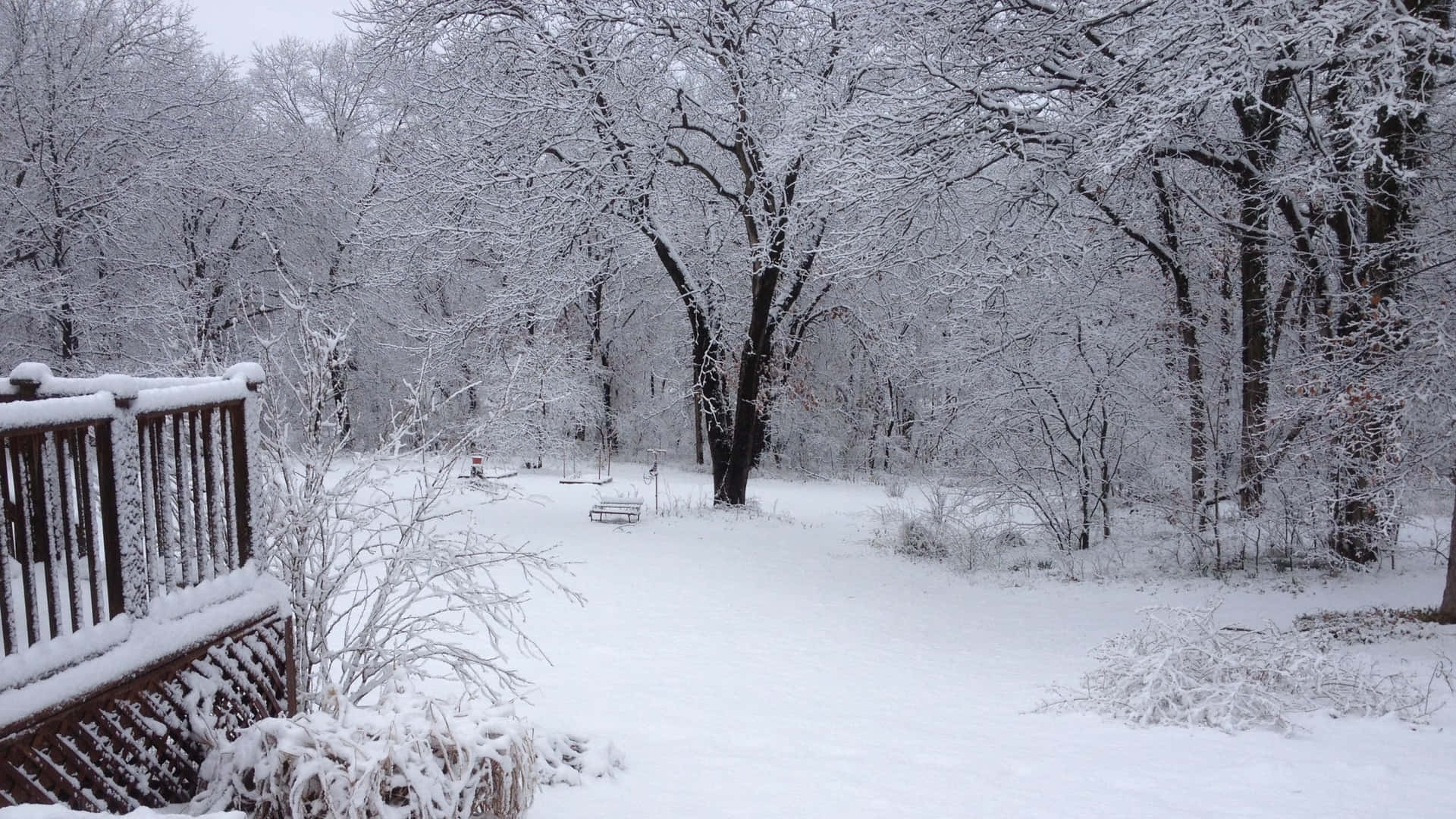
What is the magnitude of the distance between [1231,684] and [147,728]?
6177mm

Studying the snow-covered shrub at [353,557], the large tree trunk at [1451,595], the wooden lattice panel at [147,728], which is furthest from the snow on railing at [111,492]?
the large tree trunk at [1451,595]

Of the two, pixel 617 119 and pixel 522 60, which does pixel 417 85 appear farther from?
pixel 617 119

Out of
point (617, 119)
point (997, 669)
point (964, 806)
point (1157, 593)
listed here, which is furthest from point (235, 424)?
point (617, 119)

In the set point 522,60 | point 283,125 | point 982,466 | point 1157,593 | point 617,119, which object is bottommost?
point 1157,593

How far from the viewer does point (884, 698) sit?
6988 mm

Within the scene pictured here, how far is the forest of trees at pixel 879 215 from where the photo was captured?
7.53 metres

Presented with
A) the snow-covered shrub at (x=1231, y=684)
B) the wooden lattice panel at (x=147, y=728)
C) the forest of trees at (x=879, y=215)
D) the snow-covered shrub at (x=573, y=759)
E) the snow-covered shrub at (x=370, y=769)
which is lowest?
the snow-covered shrub at (x=1231, y=684)

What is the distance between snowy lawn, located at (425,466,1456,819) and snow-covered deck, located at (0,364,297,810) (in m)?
1.55

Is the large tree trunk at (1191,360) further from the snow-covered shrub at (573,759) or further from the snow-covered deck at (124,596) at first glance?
the snow-covered deck at (124,596)

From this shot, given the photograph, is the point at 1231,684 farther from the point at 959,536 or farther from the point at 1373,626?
the point at 959,536

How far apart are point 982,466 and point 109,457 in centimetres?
1288

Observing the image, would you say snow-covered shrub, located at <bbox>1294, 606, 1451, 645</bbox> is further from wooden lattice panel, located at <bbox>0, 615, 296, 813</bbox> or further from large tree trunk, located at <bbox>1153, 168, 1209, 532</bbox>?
wooden lattice panel, located at <bbox>0, 615, 296, 813</bbox>

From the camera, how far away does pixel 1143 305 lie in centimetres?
1322

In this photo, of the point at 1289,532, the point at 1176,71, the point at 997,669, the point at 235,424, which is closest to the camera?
the point at 235,424
